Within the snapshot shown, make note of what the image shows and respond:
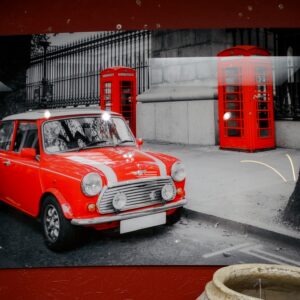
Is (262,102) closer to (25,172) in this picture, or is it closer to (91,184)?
(91,184)

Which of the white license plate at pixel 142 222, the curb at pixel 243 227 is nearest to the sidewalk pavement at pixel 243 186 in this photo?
the curb at pixel 243 227

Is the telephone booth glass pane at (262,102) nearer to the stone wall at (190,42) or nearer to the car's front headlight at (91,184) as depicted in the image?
the stone wall at (190,42)

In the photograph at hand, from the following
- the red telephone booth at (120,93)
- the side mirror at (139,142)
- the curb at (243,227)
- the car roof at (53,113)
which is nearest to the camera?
the curb at (243,227)

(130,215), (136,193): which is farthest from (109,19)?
(130,215)

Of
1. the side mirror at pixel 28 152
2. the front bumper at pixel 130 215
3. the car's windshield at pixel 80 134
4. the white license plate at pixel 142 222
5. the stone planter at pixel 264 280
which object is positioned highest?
the car's windshield at pixel 80 134

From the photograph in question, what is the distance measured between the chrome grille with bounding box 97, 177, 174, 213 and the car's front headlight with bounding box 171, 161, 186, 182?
5cm

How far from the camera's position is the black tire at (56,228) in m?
2.29

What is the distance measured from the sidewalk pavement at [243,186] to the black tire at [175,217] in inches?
3.0

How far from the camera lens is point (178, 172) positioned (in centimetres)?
252

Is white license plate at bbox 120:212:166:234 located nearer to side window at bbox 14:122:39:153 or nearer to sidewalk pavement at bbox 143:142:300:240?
sidewalk pavement at bbox 143:142:300:240

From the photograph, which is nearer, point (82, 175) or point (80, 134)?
point (82, 175)

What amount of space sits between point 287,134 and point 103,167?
4.82 feet

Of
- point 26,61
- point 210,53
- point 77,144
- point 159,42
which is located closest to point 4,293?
point 77,144

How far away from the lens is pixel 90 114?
2617 mm
